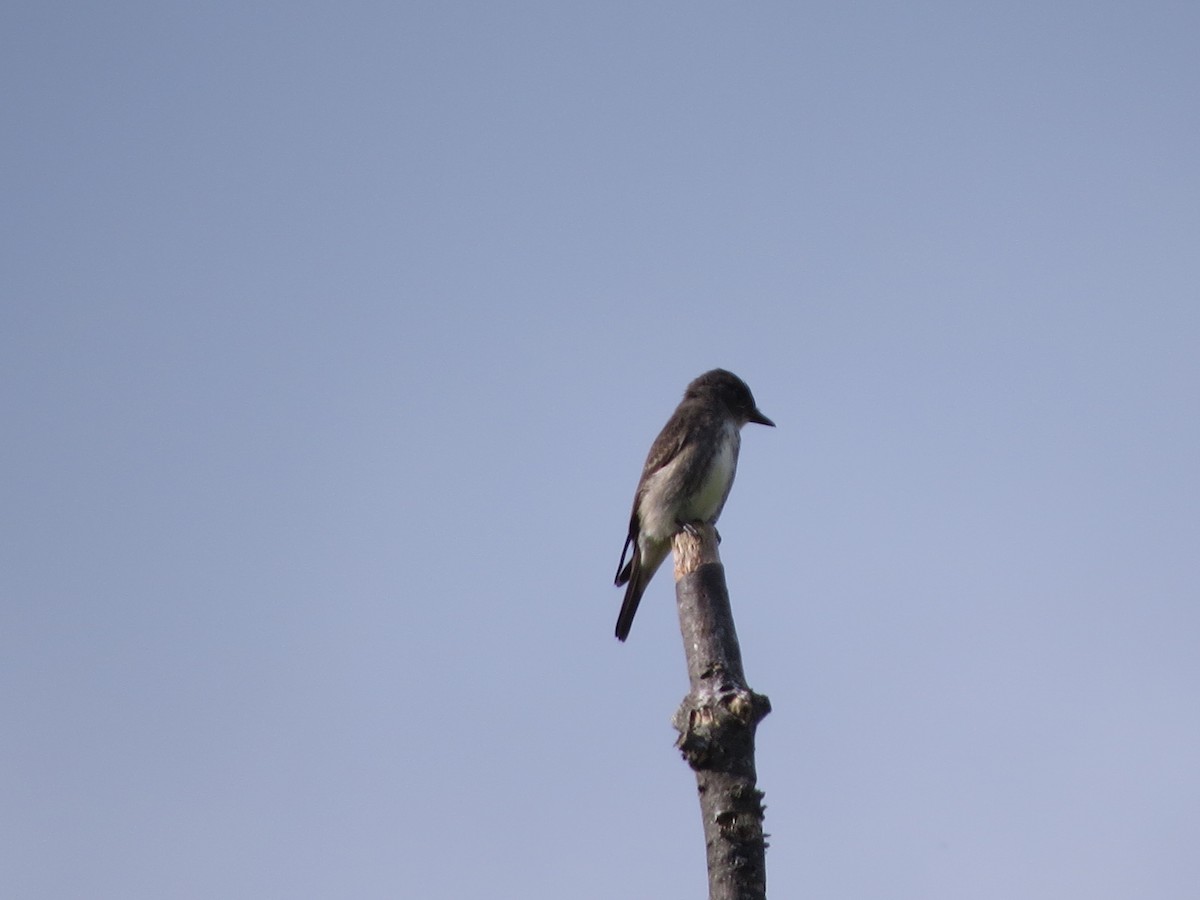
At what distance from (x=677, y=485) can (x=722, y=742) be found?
539cm

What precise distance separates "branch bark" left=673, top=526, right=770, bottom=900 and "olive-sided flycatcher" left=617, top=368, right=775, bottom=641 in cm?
419

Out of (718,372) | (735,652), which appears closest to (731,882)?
(735,652)

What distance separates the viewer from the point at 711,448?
1015cm

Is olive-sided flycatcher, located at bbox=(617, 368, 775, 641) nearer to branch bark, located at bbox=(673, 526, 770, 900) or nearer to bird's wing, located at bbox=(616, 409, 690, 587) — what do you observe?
bird's wing, located at bbox=(616, 409, 690, 587)

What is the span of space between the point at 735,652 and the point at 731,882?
0.95 metres

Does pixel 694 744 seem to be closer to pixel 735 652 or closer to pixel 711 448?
pixel 735 652

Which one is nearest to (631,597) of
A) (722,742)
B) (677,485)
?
(677,485)

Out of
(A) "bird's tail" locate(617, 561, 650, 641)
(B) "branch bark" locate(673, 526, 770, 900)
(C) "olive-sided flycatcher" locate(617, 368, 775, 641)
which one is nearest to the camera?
(B) "branch bark" locate(673, 526, 770, 900)

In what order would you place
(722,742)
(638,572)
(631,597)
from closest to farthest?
(722,742), (631,597), (638,572)

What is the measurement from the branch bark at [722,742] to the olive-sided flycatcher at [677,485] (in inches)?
165

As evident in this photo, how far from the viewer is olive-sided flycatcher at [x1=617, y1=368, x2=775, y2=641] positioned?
9.69 metres

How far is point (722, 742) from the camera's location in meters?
4.47

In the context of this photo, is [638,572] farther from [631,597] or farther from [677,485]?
[677,485]

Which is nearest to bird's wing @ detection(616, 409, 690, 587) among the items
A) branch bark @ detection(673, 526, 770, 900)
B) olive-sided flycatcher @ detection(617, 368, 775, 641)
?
olive-sided flycatcher @ detection(617, 368, 775, 641)
